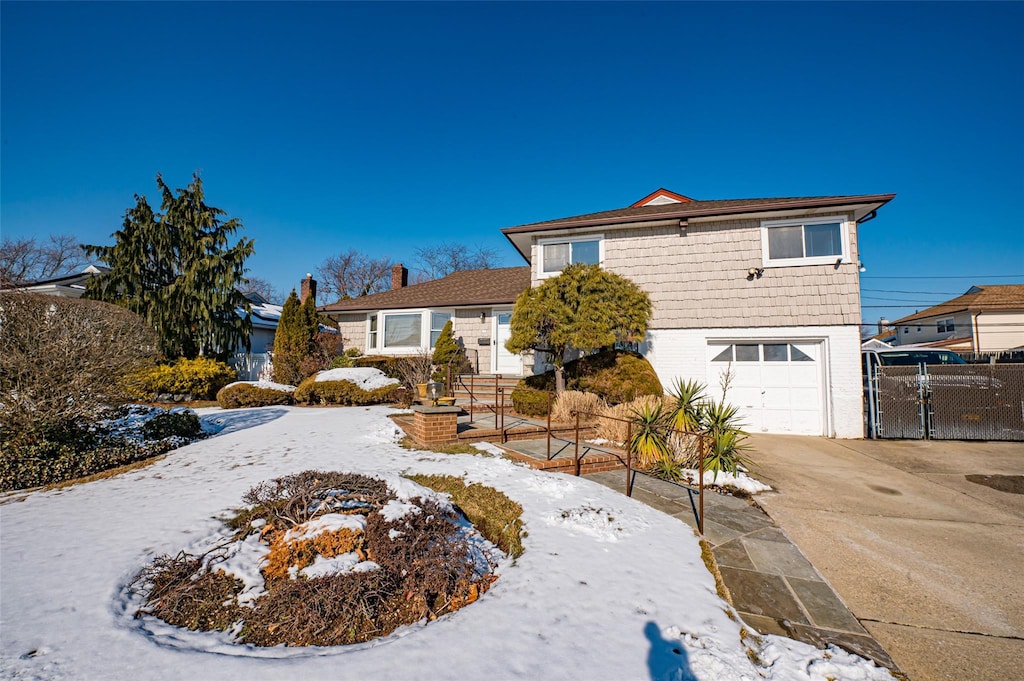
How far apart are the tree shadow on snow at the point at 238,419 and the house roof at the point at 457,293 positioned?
5923 mm

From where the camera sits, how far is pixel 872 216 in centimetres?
949

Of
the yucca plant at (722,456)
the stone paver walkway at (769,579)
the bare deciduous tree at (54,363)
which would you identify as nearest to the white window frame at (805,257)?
the yucca plant at (722,456)

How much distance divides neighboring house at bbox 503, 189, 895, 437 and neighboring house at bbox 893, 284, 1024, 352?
54.6ft

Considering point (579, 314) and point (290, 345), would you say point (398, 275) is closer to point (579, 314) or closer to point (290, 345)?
point (290, 345)

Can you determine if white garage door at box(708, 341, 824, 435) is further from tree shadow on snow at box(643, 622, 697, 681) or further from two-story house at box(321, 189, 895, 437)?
tree shadow on snow at box(643, 622, 697, 681)

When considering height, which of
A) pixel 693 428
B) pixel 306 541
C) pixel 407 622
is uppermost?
pixel 693 428

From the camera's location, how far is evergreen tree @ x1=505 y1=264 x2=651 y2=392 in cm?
Answer: 918

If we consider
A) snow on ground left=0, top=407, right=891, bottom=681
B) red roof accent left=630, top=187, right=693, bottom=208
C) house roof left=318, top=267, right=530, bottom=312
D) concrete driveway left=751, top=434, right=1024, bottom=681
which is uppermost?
red roof accent left=630, top=187, right=693, bottom=208

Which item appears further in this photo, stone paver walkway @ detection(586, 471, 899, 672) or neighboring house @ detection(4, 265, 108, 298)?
neighboring house @ detection(4, 265, 108, 298)

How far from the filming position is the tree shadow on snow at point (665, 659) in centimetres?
204

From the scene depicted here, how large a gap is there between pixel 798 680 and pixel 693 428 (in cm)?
432

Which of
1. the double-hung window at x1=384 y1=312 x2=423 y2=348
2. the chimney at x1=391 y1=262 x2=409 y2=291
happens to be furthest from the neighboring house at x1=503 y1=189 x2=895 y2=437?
the chimney at x1=391 y1=262 x2=409 y2=291

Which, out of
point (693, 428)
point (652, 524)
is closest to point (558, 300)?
point (693, 428)

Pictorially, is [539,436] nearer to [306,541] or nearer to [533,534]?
[533,534]
